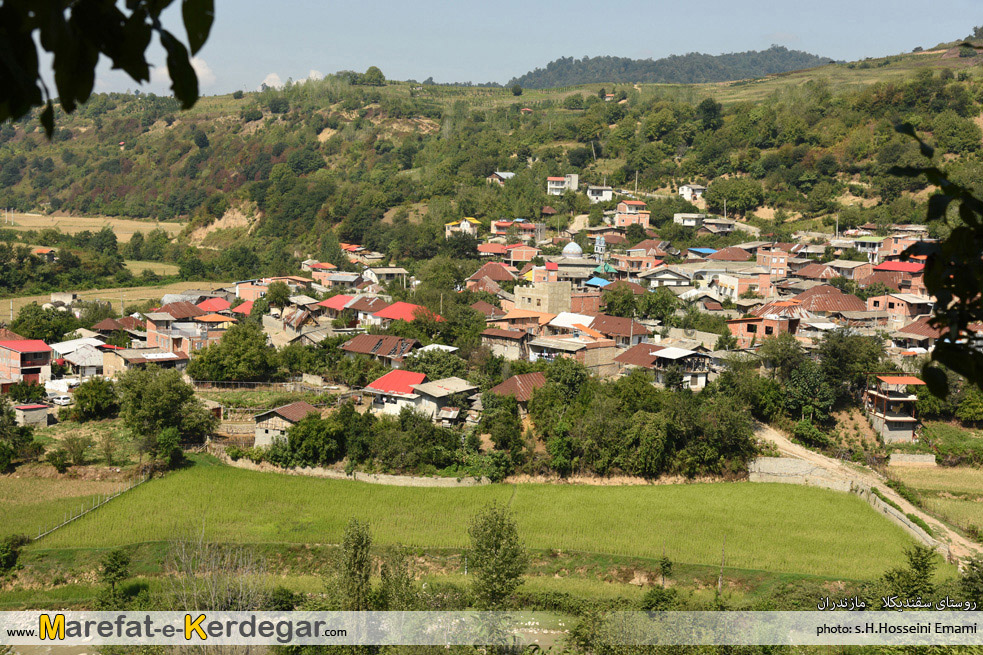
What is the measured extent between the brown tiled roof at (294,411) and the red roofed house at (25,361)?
5866 millimetres

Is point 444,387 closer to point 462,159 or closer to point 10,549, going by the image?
point 10,549

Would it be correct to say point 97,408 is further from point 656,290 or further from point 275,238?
point 275,238

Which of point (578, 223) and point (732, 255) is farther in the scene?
point (578, 223)

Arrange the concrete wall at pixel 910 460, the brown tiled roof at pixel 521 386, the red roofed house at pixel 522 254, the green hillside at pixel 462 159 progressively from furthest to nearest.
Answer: the green hillside at pixel 462 159
the red roofed house at pixel 522 254
the brown tiled roof at pixel 521 386
the concrete wall at pixel 910 460

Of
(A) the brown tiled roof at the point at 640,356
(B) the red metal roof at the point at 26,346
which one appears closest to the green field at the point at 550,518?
(A) the brown tiled roof at the point at 640,356

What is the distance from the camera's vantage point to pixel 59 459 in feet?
39.8

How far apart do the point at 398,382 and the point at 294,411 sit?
6.30 feet

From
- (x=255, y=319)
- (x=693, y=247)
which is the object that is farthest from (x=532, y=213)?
(x=255, y=319)

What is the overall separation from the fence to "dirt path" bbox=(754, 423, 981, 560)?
10.1 m

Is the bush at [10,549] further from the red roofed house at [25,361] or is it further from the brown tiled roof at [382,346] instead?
the brown tiled roof at [382,346]

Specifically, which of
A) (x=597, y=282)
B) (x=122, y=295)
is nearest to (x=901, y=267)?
(x=597, y=282)

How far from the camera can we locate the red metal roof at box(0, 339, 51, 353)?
1574 centimetres

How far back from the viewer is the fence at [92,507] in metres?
10.4

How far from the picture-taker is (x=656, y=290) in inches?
754
